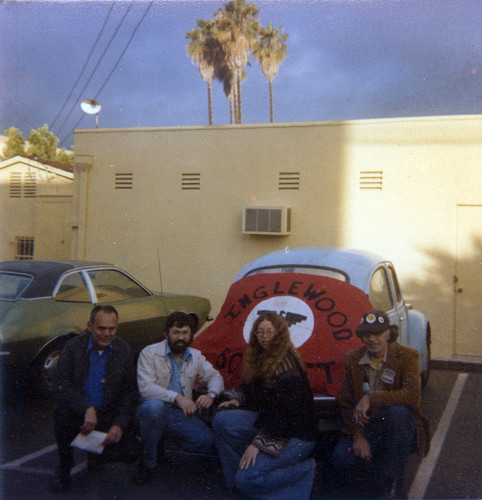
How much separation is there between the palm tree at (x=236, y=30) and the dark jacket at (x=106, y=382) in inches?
661

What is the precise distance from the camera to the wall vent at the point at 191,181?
11.2m

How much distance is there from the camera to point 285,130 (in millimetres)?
10586

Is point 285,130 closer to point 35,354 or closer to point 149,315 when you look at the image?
point 149,315

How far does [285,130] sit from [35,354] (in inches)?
235

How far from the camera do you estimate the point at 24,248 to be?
14492mm

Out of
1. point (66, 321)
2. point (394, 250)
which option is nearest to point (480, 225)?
point (394, 250)

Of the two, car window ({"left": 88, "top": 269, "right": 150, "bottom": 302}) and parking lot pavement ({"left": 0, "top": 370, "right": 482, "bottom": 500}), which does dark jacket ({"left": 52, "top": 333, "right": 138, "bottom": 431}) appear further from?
car window ({"left": 88, "top": 269, "right": 150, "bottom": 302})

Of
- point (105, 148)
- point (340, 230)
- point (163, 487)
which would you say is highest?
point (105, 148)

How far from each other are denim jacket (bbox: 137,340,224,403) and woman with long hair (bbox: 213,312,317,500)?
387 mm

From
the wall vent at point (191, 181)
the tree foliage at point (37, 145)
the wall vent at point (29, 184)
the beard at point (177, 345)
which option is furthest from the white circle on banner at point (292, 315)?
the tree foliage at point (37, 145)

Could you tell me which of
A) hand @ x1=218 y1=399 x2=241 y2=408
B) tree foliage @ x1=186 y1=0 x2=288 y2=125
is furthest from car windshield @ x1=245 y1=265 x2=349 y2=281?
tree foliage @ x1=186 y1=0 x2=288 y2=125

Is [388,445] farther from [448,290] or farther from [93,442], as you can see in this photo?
[448,290]

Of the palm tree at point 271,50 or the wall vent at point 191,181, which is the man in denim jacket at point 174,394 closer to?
the wall vent at point 191,181

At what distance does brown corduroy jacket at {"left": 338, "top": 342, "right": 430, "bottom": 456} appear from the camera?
4176 mm
